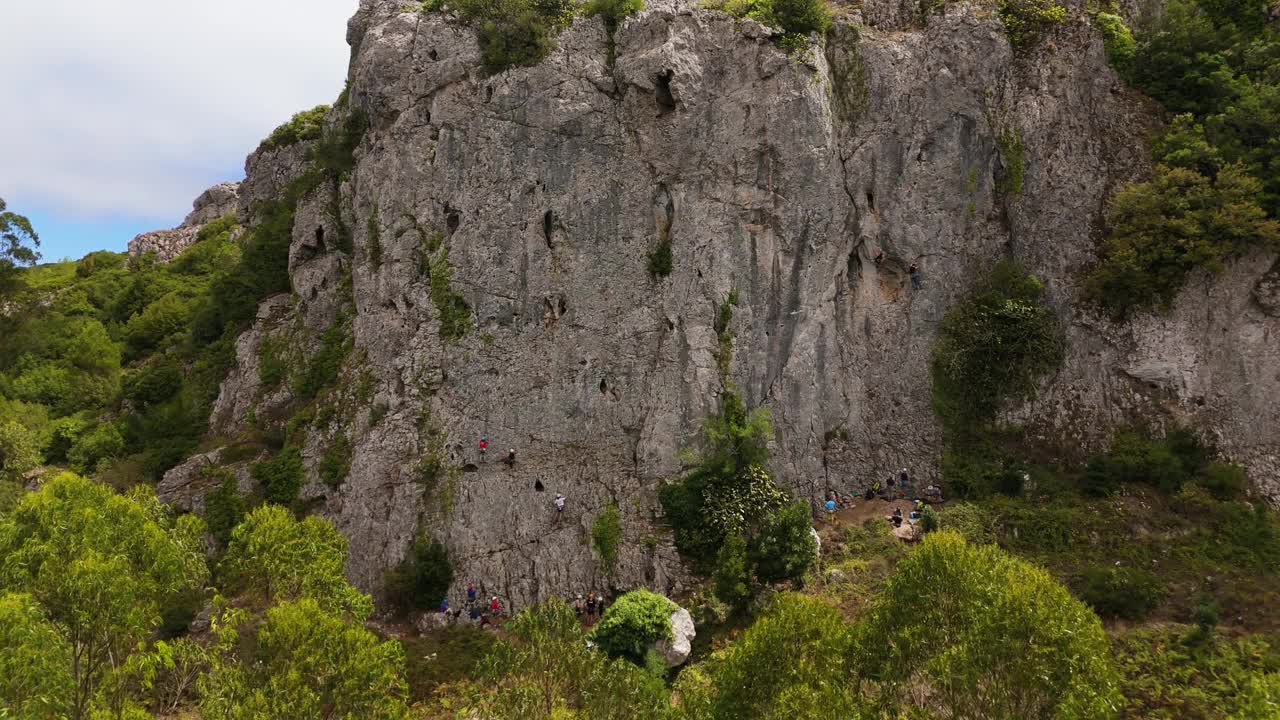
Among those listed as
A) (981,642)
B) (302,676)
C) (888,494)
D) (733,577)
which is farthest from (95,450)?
(981,642)

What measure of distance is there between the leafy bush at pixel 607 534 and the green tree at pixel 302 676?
529 inches

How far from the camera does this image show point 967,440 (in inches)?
1205

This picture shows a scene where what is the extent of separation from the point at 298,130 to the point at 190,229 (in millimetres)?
23011

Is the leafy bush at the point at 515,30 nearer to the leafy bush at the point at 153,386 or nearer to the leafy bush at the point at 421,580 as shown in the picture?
the leafy bush at the point at 421,580

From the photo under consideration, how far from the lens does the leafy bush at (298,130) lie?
155ft

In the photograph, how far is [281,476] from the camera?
104 feet

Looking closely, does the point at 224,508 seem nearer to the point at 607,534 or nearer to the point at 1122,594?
the point at 607,534

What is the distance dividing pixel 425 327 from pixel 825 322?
1722cm

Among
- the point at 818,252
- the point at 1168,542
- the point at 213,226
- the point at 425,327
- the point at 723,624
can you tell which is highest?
the point at 213,226

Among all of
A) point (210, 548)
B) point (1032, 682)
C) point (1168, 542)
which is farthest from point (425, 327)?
point (1168, 542)

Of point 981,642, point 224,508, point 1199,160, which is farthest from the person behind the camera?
point 224,508

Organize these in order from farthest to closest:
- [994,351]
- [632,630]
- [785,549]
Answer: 1. [994,351]
2. [785,549]
3. [632,630]

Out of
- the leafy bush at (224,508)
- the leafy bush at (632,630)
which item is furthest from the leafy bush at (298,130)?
the leafy bush at (632,630)

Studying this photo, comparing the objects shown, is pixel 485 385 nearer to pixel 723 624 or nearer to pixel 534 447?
pixel 534 447
